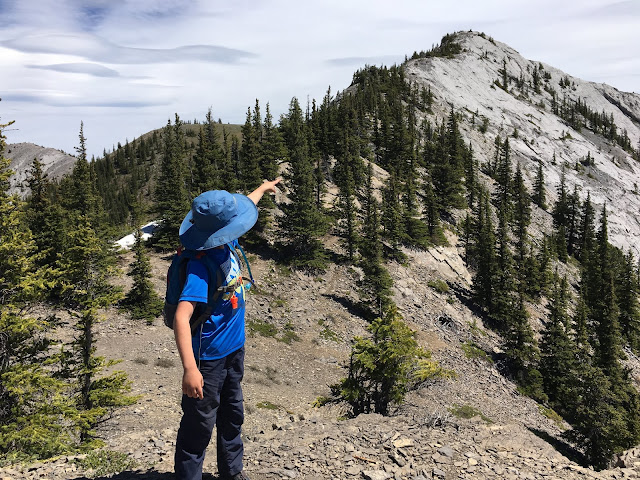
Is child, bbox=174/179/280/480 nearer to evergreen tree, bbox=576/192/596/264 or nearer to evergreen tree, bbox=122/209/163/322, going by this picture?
evergreen tree, bbox=122/209/163/322

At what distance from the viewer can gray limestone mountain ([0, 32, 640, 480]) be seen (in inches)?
257

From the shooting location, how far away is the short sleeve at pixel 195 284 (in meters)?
3.45

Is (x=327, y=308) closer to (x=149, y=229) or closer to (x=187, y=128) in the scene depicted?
(x=149, y=229)

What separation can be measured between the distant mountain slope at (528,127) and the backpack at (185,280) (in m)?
113

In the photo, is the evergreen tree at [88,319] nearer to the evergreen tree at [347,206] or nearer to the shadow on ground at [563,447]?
the shadow on ground at [563,447]

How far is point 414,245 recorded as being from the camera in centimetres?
5266

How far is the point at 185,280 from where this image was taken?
365 cm

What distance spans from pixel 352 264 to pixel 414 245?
465 inches

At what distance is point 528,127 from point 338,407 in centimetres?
13840

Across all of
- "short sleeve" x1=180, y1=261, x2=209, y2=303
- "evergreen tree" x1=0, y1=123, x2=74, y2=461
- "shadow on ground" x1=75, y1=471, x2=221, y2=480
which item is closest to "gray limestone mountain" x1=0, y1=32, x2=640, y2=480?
"shadow on ground" x1=75, y1=471, x2=221, y2=480

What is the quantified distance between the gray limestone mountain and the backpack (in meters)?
3.36

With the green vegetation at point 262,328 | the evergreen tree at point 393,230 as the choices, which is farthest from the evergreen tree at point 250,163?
the green vegetation at point 262,328

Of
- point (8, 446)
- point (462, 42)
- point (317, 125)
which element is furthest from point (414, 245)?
point (462, 42)

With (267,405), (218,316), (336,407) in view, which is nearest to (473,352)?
(267,405)
